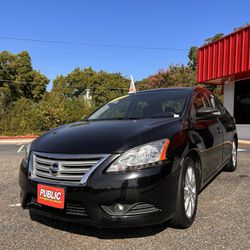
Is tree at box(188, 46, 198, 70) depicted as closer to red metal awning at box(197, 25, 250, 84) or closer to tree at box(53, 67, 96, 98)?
tree at box(53, 67, 96, 98)

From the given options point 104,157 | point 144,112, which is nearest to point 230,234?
point 104,157

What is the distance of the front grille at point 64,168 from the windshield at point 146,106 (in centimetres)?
125

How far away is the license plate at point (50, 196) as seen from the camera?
9.28 ft

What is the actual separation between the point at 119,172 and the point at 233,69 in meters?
11.2

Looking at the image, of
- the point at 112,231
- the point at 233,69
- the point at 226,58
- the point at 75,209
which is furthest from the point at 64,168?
the point at 226,58

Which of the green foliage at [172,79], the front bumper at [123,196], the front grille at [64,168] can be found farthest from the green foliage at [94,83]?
the front bumper at [123,196]

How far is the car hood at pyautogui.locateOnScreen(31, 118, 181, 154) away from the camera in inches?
114

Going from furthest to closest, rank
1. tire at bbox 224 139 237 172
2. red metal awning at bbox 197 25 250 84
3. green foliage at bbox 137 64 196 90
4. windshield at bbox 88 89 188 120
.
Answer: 1. green foliage at bbox 137 64 196 90
2. red metal awning at bbox 197 25 250 84
3. tire at bbox 224 139 237 172
4. windshield at bbox 88 89 188 120

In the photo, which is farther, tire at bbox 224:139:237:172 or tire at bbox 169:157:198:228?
tire at bbox 224:139:237:172

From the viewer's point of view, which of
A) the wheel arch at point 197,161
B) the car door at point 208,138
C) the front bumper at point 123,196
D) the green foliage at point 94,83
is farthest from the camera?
the green foliage at point 94,83

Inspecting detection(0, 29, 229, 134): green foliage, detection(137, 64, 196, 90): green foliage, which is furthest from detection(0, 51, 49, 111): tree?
detection(137, 64, 196, 90): green foliage

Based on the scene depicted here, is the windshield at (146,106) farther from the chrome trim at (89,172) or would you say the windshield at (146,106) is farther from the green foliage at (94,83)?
the green foliage at (94,83)

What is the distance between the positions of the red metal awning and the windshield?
847 centimetres

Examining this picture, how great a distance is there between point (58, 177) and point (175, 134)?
121 cm
